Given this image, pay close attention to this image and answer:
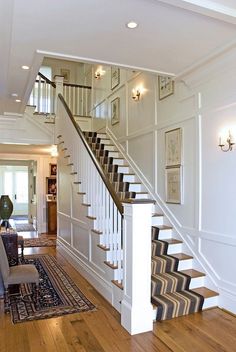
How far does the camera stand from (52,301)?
369cm

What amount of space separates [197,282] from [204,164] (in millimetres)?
1438

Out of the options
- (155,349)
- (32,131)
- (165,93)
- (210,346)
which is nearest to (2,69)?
(165,93)

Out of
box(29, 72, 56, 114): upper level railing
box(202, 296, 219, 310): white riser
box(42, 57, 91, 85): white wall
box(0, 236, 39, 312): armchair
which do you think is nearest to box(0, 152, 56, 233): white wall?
box(29, 72, 56, 114): upper level railing

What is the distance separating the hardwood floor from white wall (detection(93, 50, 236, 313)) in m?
0.48

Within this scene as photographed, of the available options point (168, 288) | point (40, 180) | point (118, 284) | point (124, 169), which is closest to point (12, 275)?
point (118, 284)

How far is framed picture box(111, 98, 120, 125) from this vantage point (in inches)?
250

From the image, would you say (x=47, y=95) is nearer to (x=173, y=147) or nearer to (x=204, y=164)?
(x=173, y=147)

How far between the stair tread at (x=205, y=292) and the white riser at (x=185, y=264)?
12.8 inches

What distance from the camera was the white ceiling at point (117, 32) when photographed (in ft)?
A: 8.13

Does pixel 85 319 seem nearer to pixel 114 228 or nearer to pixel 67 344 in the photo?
pixel 67 344

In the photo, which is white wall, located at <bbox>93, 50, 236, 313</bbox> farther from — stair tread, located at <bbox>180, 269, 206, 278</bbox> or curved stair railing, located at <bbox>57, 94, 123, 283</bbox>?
curved stair railing, located at <bbox>57, 94, 123, 283</bbox>

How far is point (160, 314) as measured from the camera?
316 cm

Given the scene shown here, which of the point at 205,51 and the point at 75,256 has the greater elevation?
the point at 205,51

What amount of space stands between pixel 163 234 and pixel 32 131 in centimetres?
395
